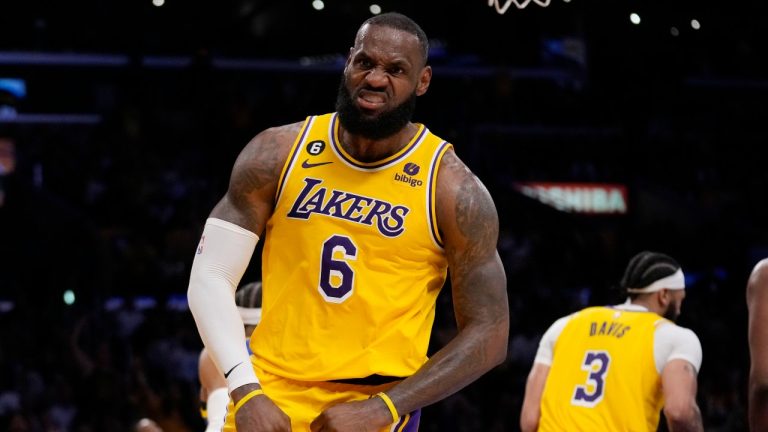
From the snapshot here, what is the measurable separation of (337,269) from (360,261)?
3.0 inches

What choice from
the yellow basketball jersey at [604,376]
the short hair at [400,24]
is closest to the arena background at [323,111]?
the yellow basketball jersey at [604,376]

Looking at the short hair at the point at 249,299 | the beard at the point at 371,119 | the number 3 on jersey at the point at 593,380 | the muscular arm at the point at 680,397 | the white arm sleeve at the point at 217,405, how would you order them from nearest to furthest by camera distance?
the beard at the point at 371,119, the white arm sleeve at the point at 217,405, the short hair at the point at 249,299, the muscular arm at the point at 680,397, the number 3 on jersey at the point at 593,380

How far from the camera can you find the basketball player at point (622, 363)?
6.40 m

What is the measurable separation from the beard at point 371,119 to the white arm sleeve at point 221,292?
477 mm

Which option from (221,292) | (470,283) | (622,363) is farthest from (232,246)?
(622,363)

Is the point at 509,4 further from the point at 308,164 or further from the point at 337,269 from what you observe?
the point at 337,269

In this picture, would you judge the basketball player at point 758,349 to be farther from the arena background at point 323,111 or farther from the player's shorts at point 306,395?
the arena background at point 323,111

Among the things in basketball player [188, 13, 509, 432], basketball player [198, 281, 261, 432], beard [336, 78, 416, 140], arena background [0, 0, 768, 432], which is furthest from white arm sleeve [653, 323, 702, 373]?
arena background [0, 0, 768, 432]

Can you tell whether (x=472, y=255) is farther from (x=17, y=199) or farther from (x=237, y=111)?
(x=237, y=111)

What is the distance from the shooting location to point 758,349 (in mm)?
3988

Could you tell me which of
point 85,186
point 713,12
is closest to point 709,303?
point 713,12

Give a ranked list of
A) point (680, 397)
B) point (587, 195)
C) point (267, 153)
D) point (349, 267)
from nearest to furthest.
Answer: point (349, 267) → point (267, 153) → point (680, 397) → point (587, 195)

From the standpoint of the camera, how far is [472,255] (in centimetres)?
400

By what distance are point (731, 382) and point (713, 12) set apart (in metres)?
6.25
